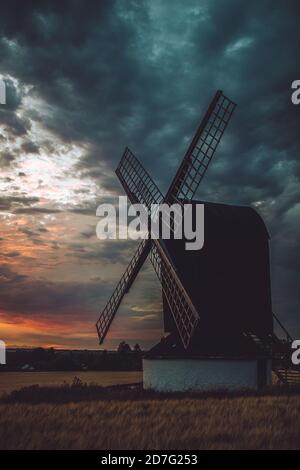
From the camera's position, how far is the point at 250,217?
27734 mm

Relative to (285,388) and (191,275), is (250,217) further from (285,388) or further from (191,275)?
(285,388)

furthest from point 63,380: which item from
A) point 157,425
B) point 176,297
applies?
point 157,425

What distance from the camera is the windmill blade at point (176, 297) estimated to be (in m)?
23.4

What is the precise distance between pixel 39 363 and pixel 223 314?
72676 mm

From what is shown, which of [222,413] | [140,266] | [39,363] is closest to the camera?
[222,413]

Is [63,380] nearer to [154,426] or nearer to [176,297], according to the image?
[176,297]

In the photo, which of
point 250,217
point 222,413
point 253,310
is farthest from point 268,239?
point 222,413

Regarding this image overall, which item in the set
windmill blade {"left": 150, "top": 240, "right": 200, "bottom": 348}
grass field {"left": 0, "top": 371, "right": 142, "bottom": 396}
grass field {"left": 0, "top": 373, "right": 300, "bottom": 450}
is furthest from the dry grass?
grass field {"left": 0, "top": 371, "right": 142, "bottom": 396}

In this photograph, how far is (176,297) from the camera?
2484 centimetres

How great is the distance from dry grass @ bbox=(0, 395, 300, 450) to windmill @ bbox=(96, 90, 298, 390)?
6040 millimetres

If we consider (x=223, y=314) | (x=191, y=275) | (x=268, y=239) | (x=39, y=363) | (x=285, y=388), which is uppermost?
(x=268, y=239)

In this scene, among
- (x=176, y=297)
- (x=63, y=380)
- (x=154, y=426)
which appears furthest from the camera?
(x=63, y=380)

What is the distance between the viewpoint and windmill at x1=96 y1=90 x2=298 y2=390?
24.2 metres

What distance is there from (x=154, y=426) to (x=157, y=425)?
0.12m
